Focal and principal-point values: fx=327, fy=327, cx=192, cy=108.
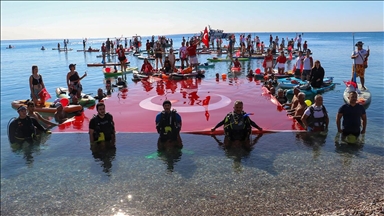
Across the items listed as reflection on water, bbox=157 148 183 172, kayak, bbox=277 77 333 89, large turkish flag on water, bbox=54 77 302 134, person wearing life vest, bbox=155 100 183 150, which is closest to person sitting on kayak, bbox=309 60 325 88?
kayak, bbox=277 77 333 89

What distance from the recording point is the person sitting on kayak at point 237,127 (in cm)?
868

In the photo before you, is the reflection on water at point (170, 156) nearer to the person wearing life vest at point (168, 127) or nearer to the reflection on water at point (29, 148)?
the person wearing life vest at point (168, 127)

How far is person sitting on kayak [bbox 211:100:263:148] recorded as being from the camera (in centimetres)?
868

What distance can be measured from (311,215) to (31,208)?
5.10 meters

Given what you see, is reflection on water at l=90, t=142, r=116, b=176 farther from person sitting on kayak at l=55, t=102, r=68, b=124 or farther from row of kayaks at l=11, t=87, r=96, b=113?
row of kayaks at l=11, t=87, r=96, b=113

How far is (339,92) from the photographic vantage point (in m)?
16.8

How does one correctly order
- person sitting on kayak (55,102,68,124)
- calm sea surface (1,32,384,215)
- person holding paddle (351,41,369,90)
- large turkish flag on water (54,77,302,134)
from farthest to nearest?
person holding paddle (351,41,369,90) < person sitting on kayak (55,102,68,124) < large turkish flag on water (54,77,302,134) < calm sea surface (1,32,384,215)

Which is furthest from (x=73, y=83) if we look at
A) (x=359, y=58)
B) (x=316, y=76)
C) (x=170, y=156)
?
(x=359, y=58)

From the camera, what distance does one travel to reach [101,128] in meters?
8.77

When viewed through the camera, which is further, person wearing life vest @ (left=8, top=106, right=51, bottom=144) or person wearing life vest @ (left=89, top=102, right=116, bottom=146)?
person wearing life vest @ (left=8, top=106, right=51, bottom=144)

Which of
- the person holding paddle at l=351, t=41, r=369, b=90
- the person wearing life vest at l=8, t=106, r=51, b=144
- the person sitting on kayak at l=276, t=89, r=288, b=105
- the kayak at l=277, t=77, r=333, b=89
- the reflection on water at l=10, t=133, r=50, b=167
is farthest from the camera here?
the kayak at l=277, t=77, r=333, b=89

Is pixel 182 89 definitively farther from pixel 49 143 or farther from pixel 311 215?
pixel 311 215

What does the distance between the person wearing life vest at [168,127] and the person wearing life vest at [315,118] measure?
376cm

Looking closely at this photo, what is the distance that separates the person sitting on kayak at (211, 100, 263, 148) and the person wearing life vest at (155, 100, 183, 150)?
1308 millimetres
